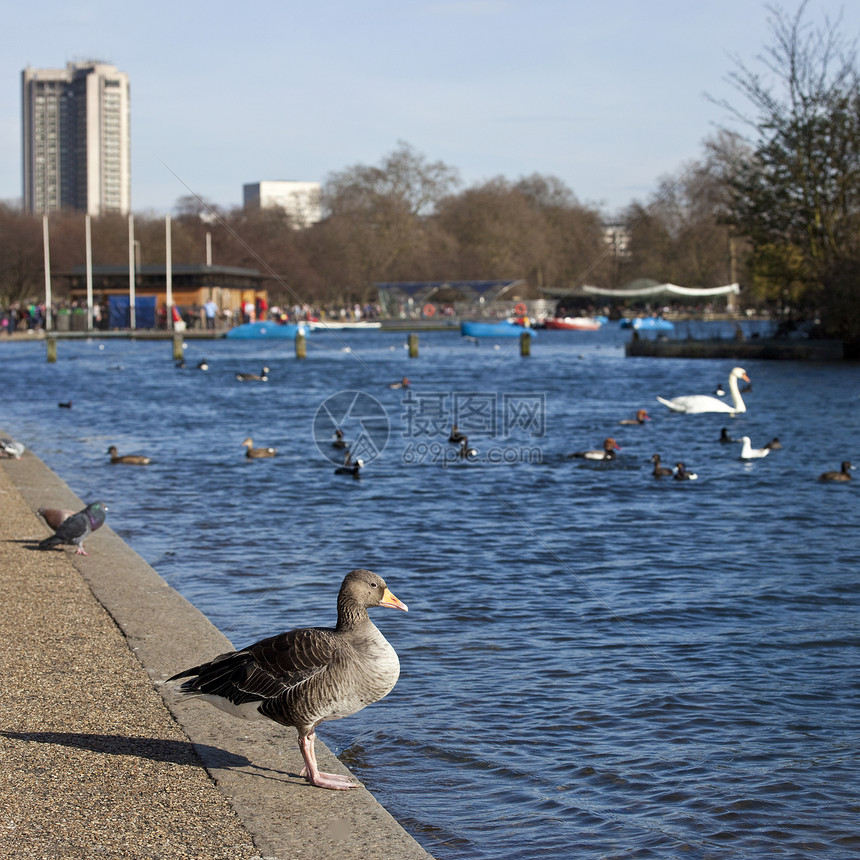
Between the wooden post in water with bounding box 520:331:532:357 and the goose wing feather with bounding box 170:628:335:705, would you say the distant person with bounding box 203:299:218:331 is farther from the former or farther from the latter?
the goose wing feather with bounding box 170:628:335:705

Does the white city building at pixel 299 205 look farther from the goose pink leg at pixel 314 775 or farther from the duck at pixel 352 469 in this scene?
the goose pink leg at pixel 314 775

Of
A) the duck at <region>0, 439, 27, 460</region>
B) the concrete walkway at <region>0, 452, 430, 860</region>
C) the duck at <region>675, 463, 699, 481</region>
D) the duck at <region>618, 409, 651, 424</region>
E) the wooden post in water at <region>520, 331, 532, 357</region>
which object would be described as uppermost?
the wooden post in water at <region>520, 331, 532, 357</region>

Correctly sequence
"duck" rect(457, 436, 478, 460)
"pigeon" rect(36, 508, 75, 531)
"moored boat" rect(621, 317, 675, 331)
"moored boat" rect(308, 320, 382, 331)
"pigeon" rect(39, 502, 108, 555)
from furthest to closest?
"moored boat" rect(621, 317, 675, 331) → "moored boat" rect(308, 320, 382, 331) → "duck" rect(457, 436, 478, 460) → "pigeon" rect(36, 508, 75, 531) → "pigeon" rect(39, 502, 108, 555)

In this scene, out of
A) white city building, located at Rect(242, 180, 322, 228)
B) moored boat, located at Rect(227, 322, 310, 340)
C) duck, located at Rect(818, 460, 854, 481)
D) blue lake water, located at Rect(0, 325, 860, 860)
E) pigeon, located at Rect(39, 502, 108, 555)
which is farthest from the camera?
white city building, located at Rect(242, 180, 322, 228)

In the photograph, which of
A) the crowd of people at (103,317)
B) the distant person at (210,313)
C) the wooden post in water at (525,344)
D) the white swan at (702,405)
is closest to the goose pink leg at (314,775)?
the white swan at (702,405)

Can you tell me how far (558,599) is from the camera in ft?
30.0

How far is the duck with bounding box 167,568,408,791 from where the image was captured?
4641mm

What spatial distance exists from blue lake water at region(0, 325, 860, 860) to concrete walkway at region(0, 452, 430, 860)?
716 millimetres

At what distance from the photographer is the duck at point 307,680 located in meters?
4.64

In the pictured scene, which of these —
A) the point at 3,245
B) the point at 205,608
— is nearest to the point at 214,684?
the point at 205,608

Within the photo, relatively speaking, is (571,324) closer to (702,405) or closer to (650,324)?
(650,324)

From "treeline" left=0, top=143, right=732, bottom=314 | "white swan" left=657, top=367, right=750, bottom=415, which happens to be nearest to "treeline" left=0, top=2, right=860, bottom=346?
"treeline" left=0, top=143, right=732, bottom=314

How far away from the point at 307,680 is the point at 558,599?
4784 millimetres

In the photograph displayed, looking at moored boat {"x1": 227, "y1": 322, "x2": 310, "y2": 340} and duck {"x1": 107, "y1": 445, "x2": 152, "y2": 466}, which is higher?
moored boat {"x1": 227, "y1": 322, "x2": 310, "y2": 340}
